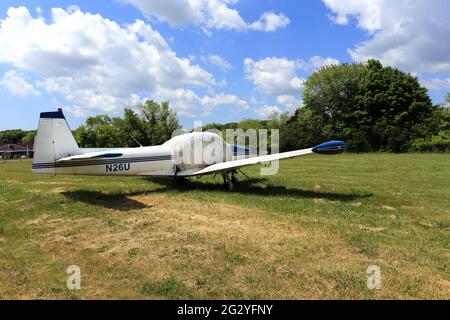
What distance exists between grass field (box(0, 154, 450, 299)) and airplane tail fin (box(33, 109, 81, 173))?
130 cm

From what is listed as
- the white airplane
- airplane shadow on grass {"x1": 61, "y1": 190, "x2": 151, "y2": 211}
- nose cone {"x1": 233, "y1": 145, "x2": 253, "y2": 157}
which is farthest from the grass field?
nose cone {"x1": 233, "y1": 145, "x2": 253, "y2": 157}

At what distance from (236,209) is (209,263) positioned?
4.28 m

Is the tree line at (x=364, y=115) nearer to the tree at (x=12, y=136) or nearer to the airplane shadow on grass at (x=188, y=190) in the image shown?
the airplane shadow on grass at (x=188, y=190)

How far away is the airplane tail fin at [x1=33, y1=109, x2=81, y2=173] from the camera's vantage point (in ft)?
38.2

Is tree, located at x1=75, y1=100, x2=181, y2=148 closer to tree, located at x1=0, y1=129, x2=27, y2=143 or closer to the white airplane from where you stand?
the white airplane

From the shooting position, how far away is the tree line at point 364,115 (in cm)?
4884

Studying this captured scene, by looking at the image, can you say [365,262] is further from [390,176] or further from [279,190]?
[390,176]

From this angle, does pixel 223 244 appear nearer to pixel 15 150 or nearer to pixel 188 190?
pixel 188 190

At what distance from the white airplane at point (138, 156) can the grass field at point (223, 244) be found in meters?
1.08

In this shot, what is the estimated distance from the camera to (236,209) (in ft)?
34.3

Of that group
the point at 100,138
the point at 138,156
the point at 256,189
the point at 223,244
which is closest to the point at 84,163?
the point at 138,156

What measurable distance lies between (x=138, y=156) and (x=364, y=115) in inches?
1861

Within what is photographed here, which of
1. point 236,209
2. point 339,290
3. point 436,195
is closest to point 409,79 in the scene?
point 436,195

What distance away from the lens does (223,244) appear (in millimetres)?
7215
